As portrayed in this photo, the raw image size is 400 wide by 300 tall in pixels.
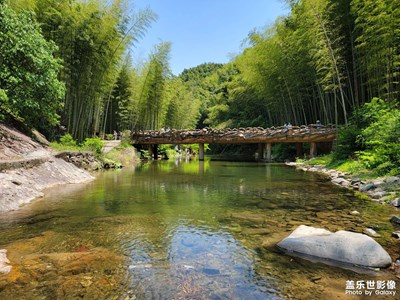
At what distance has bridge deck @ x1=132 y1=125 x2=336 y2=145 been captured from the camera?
16594 mm

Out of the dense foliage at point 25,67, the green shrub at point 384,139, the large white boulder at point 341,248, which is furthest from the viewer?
the dense foliage at point 25,67

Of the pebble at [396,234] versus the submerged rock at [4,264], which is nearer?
the submerged rock at [4,264]

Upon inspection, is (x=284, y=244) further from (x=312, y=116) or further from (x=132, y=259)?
(x=312, y=116)

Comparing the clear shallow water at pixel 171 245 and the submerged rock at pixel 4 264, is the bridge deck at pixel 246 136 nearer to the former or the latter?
the clear shallow water at pixel 171 245

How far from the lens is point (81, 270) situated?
3.01 m

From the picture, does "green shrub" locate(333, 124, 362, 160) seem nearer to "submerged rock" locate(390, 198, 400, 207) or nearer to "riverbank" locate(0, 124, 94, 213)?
"submerged rock" locate(390, 198, 400, 207)

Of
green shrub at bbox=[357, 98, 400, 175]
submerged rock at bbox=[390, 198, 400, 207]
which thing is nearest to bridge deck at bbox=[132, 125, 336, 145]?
green shrub at bbox=[357, 98, 400, 175]

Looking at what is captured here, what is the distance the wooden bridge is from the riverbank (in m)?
9.83

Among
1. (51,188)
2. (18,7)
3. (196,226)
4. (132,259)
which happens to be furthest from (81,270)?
(18,7)

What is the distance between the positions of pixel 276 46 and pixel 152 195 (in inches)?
520

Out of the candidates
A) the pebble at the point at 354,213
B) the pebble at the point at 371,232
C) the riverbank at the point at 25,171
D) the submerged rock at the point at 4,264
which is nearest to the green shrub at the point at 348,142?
the pebble at the point at 354,213

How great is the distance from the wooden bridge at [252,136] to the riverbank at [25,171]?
32.3ft

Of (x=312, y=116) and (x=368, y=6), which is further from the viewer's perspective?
(x=312, y=116)

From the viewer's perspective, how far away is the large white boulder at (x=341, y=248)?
125 inches
